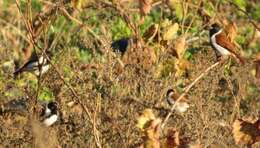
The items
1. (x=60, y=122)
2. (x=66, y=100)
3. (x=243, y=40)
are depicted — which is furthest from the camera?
(x=243, y=40)

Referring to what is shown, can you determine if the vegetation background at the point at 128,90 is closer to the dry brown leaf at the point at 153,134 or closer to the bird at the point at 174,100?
the bird at the point at 174,100

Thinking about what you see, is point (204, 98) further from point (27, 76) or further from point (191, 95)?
point (27, 76)

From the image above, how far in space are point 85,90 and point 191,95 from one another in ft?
2.38

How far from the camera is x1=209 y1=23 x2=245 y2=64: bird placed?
6.45m

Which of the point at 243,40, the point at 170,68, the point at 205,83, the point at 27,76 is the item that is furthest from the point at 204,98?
the point at 243,40

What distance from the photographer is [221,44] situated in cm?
694

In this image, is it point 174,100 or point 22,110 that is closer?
point 22,110

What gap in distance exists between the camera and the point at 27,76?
8930mm

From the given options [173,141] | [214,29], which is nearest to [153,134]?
[173,141]

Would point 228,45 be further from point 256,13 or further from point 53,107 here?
point 256,13

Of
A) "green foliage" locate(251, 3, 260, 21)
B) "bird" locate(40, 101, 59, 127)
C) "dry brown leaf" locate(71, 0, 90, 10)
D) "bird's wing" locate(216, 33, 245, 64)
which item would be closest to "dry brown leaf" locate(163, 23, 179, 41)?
"bird's wing" locate(216, 33, 245, 64)

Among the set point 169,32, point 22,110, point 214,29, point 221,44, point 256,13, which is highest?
point 169,32

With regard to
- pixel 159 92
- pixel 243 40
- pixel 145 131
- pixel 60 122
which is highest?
pixel 145 131

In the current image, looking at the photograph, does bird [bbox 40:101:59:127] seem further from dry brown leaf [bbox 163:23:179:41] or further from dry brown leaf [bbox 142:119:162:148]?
dry brown leaf [bbox 142:119:162:148]
